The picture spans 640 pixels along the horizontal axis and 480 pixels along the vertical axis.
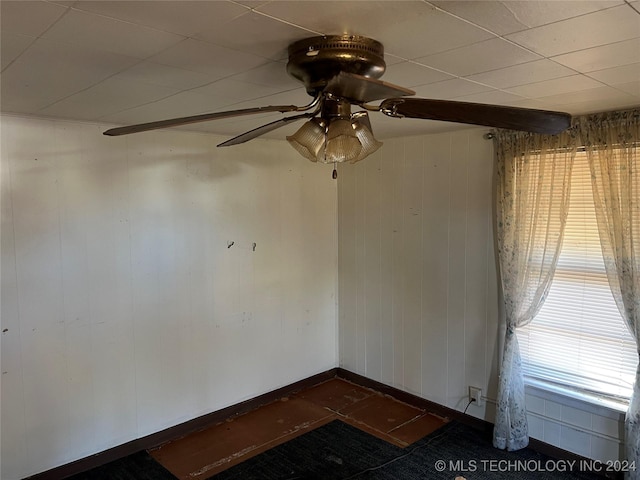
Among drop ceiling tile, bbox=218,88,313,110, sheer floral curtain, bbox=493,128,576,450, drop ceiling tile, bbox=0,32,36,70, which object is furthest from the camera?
sheer floral curtain, bbox=493,128,576,450

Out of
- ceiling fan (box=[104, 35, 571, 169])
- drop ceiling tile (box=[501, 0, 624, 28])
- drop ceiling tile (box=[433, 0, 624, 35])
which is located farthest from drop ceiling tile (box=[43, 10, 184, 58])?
drop ceiling tile (box=[501, 0, 624, 28])

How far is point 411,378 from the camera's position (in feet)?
12.5

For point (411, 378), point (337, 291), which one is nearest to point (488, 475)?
point (411, 378)

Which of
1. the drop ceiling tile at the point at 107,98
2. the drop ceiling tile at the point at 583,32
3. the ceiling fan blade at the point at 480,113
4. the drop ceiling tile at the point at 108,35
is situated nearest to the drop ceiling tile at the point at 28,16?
the drop ceiling tile at the point at 108,35

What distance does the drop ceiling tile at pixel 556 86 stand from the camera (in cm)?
192

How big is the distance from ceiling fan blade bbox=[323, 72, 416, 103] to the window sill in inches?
98.0

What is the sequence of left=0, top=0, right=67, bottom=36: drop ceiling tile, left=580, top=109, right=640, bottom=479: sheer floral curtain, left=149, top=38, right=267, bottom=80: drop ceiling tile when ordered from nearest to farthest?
left=0, top=0, right=67, bottom=36: drop ceiling tile
left=149, top=38, right=267, bottom=80: drop ceiling tile
left=580, top=109, right=640, bottom=479: sheer floral curtain

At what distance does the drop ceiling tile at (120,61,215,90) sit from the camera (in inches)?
67.1

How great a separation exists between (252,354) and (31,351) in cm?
157

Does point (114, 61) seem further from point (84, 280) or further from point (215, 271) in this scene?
point (215, 271)

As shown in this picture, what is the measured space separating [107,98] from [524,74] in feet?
6.04

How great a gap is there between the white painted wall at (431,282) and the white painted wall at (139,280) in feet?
1.44

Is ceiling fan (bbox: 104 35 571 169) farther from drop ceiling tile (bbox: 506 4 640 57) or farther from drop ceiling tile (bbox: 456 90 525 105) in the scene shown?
drop ceiling tile (bbox: 456 90 525 105)

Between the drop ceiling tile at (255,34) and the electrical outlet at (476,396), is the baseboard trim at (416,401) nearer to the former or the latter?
the electrical outlet at (476,396)
